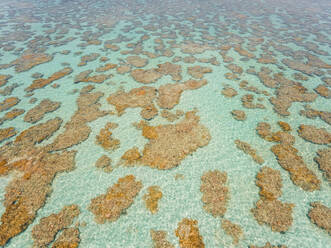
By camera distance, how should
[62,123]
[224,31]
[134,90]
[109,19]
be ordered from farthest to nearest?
1. [109,19]
2. [224,31]
3. [134,90]
4. [62,123]

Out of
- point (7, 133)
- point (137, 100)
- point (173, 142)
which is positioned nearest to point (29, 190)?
point (7, 133)

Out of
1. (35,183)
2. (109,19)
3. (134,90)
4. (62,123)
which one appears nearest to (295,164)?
(134,90)

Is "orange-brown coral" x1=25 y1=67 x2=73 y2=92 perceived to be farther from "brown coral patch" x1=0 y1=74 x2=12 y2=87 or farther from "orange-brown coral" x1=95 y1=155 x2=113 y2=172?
"orange-brown coral" x1=95 y1=155 x2=113 y2=172

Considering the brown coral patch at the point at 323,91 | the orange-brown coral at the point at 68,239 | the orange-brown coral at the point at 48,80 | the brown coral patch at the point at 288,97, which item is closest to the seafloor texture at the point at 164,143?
the orange-brown coral at the point at 68,239

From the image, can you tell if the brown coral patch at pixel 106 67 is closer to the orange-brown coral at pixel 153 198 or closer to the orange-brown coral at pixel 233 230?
the orange-brown coral at pixel 153 198

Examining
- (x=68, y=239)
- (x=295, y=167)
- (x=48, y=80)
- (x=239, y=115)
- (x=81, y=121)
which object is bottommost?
(x=48, y=80)

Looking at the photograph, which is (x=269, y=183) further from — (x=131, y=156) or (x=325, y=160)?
(x=131, y=156)

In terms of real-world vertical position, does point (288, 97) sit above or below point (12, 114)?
above

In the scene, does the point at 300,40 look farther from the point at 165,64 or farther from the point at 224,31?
the point at 165,64
